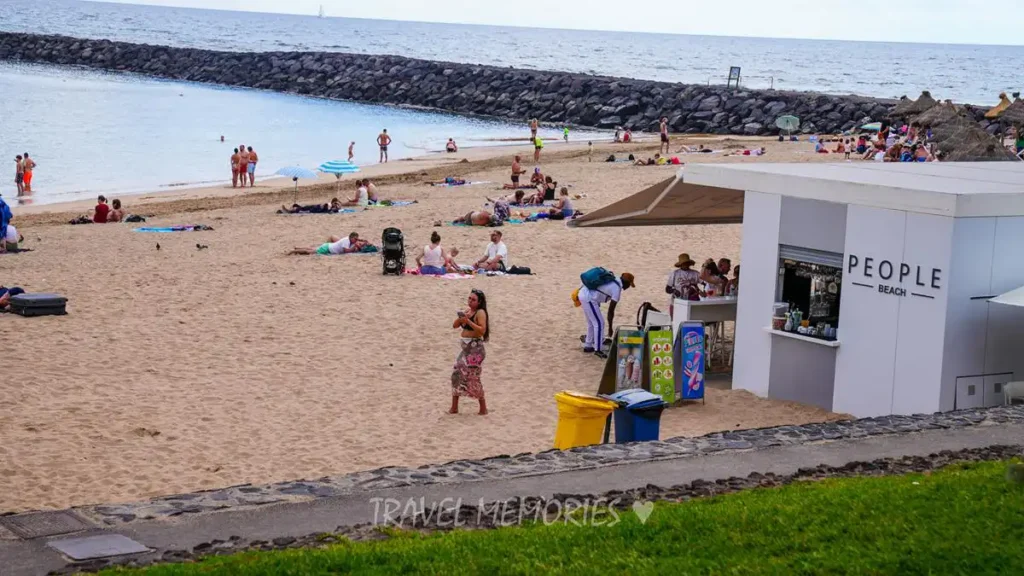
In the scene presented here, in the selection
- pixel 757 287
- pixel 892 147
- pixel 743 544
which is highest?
pixel 892 147

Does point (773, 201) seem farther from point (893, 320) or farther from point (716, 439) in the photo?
point (716, 439)

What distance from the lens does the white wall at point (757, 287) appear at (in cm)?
1262

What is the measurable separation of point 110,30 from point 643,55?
6783 cm

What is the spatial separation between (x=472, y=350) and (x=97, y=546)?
18.3ft

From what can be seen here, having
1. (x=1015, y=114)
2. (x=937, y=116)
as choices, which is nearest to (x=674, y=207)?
(x=1015, y=114)

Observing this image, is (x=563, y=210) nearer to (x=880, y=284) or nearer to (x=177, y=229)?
(x=177, y=229)

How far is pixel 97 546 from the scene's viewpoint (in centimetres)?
671

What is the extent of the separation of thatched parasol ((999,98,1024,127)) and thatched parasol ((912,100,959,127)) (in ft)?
4.97

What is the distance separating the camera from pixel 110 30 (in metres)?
146

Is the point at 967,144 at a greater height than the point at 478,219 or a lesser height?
greater

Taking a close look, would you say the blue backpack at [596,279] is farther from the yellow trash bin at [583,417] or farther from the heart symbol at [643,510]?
the heart symbol at [643,510]

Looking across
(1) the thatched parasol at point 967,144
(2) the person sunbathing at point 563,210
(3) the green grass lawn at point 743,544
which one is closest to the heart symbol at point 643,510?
(3) the green grass lawn at point 743,544

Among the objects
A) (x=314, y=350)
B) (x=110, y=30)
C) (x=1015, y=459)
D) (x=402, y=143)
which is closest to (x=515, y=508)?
(x=1015, y=459)

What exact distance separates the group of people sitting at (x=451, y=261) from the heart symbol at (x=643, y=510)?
12415 mm
